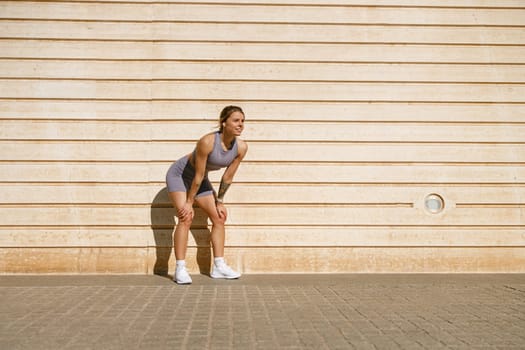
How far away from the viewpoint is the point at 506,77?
236 inches

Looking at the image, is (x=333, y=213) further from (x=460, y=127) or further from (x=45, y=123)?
(x=45, y=123)

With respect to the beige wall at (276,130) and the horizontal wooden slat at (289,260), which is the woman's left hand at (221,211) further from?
the horizontal wooden slat at (289,260)

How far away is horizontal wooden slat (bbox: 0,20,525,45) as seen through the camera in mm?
5852

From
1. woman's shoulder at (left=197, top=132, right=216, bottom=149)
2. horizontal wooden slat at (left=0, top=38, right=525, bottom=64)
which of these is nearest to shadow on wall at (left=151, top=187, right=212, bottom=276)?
woman's shoulder at (left=197, top=132, right=216, bottom=149)

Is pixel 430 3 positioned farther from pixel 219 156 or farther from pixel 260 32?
pixel 219 156

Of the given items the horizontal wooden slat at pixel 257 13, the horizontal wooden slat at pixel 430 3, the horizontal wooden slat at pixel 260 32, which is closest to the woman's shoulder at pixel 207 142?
the horizontal wooden slat at pixel 260 32

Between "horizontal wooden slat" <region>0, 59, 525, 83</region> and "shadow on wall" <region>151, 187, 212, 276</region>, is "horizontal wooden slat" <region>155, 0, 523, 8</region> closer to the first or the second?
"horizontal wooden slat" <region>0, 59, 525, 83</region>

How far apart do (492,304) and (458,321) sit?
28.6 inches

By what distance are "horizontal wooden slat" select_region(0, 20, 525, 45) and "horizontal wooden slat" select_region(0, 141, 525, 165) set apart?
117cm

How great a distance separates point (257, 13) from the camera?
19.5 feet

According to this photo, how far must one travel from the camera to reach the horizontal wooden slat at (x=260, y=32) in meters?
5.85

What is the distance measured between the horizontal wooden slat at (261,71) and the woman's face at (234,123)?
983 mm

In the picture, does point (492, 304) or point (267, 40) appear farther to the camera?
point (267, 40)

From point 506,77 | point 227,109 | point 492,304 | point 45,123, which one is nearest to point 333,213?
point 227,109
